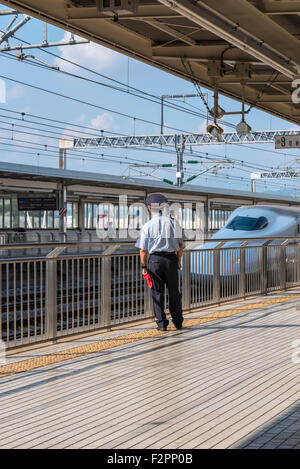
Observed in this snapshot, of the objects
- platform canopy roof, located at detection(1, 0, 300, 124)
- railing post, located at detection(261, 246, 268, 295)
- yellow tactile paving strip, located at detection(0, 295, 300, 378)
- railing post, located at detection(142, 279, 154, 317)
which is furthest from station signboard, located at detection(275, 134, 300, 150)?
railing post, located at detection(142, 279, 154, 317)

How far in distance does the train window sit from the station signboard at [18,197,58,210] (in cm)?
1433

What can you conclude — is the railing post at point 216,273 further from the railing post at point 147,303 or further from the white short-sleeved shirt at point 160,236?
the white short-sleeved shirt at point 160,236

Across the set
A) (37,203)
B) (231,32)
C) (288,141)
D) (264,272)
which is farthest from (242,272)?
(37,203)

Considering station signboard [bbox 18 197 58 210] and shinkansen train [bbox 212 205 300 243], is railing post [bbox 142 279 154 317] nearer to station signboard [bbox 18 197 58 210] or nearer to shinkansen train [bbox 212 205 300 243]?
shinkansen train [bbox 212 205 300 243]

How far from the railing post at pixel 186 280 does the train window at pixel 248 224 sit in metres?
8.71

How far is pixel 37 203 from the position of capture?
32031mm

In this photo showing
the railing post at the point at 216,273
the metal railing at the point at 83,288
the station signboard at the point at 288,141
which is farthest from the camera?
the station signboard at the point at 288,141

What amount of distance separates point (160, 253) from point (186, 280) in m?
1.76

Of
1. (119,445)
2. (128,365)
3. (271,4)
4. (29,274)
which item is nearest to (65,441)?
(119,445)

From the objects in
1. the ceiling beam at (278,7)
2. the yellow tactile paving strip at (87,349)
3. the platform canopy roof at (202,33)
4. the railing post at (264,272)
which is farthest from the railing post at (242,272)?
the ceiling beam at (278,7)

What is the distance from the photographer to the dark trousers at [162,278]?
8273 mm

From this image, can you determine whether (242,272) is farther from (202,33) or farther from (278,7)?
(278,7)

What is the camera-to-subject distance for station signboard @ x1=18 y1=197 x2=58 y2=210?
31.8 m
